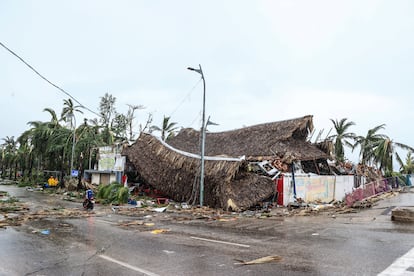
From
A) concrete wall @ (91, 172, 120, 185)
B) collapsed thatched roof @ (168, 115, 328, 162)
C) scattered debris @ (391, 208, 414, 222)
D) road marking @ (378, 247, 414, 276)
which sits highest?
collapsed thatched roof @ (168, 115, 328, 162)

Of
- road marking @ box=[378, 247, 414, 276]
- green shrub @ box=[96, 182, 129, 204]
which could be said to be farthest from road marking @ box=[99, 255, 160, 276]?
green shrub @ box=[96, 182, 129, 204]

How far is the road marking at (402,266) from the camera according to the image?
19.0 ft

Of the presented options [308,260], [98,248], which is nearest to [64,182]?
[98,248]

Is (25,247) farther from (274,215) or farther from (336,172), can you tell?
(336,172)

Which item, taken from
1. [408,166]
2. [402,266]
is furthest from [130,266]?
[408,166]

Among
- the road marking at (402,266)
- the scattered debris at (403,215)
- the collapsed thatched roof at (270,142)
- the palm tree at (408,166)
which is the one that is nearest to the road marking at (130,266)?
the road marking at (402,266)

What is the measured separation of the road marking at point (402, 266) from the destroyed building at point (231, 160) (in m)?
11.6

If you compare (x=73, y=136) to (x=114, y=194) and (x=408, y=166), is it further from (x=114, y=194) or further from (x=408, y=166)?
(x=408, y=166)

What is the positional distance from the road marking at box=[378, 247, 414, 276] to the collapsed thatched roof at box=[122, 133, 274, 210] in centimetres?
1163

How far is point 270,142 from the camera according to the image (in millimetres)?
24562

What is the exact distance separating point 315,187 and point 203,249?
1576 centimetres

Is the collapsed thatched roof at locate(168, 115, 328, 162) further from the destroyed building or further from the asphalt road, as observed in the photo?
the asphalt road

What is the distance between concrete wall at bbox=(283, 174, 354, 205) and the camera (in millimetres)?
20391

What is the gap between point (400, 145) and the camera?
122ft
